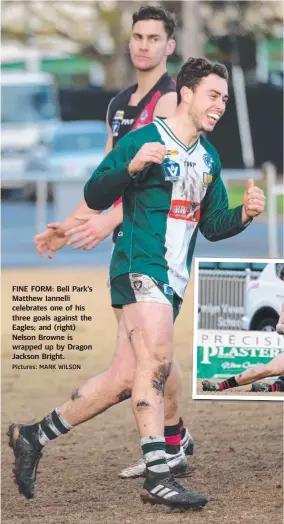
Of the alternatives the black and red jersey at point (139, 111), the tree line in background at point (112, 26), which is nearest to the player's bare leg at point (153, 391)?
the black and red jersey at point (139, 111)

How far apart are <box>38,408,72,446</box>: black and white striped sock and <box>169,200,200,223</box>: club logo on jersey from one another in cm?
110

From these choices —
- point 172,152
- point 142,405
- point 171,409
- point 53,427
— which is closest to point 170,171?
point 172,152

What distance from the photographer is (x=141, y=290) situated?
5809mm

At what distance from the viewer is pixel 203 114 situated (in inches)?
231

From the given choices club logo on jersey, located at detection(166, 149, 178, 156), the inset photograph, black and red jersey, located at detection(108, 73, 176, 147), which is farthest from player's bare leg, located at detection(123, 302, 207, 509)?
black and red jersey, located at detection(108, 73, 176, 147)

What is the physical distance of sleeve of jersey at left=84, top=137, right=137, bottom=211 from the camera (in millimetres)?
5652

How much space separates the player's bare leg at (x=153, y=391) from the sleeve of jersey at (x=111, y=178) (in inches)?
18.7

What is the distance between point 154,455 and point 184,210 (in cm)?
105

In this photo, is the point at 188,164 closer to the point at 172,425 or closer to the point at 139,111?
the point at 139,111

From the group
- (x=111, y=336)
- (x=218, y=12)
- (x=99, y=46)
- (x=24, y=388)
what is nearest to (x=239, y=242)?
(x=111, y=336)

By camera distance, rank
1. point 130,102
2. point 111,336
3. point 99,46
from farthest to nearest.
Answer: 1. point 99,46
2. point 111,336
3. point 130,102

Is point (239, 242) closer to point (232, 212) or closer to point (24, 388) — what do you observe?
point (24, 388)

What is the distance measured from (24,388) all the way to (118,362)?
3.73m

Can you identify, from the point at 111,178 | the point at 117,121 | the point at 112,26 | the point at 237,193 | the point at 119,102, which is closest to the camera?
the point at 111,178
